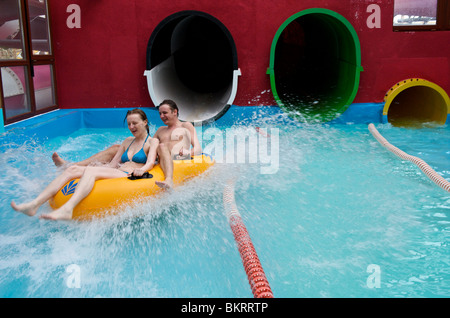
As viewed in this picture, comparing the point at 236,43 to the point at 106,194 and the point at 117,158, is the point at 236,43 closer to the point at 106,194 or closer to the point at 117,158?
the point at 117,158

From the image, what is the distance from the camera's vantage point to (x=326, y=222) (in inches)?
118

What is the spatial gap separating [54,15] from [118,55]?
1081 millimetres

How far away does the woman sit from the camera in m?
2.59

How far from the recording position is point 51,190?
9.01 ft

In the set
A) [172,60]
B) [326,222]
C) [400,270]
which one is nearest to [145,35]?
[172,60]

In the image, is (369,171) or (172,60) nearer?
(369,171)

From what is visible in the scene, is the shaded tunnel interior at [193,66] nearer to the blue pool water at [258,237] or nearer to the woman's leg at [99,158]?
the blue pool water at [258,237]

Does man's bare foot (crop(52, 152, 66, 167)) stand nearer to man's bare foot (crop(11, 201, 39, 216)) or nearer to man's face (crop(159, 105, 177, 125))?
man's bare foot (crop(11, 201, 39, 216))

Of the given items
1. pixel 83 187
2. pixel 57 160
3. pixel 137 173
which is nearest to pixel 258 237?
pixel 137 173

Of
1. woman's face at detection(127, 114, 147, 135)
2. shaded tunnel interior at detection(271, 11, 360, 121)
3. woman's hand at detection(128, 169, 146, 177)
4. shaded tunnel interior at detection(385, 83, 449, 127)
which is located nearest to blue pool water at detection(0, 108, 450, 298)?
woman's hand at detection(128, 169, 146, 177)

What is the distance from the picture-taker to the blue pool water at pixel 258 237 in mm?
2271

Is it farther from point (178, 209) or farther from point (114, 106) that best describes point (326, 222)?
point (114, 106)

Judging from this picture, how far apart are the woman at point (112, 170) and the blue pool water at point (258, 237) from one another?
0.81 feet

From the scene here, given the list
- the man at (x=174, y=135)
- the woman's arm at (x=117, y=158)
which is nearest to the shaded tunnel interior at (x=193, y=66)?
the man at (x=174, y=135)
